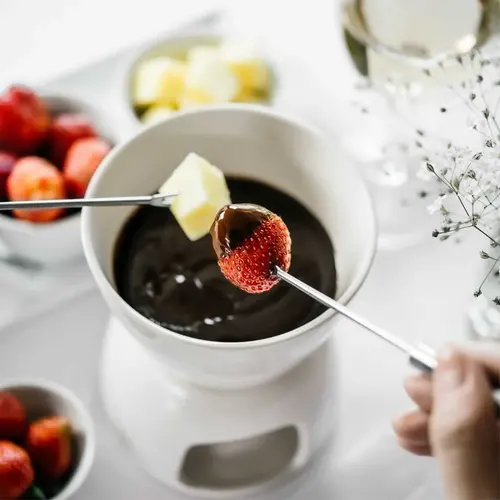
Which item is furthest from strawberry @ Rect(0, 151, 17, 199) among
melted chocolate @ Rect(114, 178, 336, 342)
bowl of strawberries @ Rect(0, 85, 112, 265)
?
melted chocolate @ Rect(114, 178, 336, 342)

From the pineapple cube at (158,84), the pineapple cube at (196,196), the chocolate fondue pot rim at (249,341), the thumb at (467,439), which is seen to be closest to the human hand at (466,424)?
the thumb at (467,439)

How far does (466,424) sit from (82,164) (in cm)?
65

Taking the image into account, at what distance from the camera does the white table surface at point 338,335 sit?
2.93ft

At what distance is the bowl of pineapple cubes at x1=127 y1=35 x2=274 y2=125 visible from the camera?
1099 mm

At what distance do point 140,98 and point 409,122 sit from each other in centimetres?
35

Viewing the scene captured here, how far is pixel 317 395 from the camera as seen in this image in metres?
0.87

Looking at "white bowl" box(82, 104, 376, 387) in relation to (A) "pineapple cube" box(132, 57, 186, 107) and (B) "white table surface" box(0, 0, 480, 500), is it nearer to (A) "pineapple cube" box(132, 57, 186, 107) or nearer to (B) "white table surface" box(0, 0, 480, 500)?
(B) "white table surface" box(0, 0, 480, 500)

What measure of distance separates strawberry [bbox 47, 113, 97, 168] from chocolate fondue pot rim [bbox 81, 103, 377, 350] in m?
0.28

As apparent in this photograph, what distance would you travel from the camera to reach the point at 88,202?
0.74 meters

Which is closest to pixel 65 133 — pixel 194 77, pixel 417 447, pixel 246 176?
pixel 194 77

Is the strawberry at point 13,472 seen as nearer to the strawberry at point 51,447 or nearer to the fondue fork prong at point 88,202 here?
the strawberry at point 51,447

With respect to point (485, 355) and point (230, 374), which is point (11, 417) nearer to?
point (230, 374)

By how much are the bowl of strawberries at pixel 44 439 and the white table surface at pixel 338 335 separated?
0.14ft

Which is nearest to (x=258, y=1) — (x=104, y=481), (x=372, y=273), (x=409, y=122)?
(x=409, y=122)
